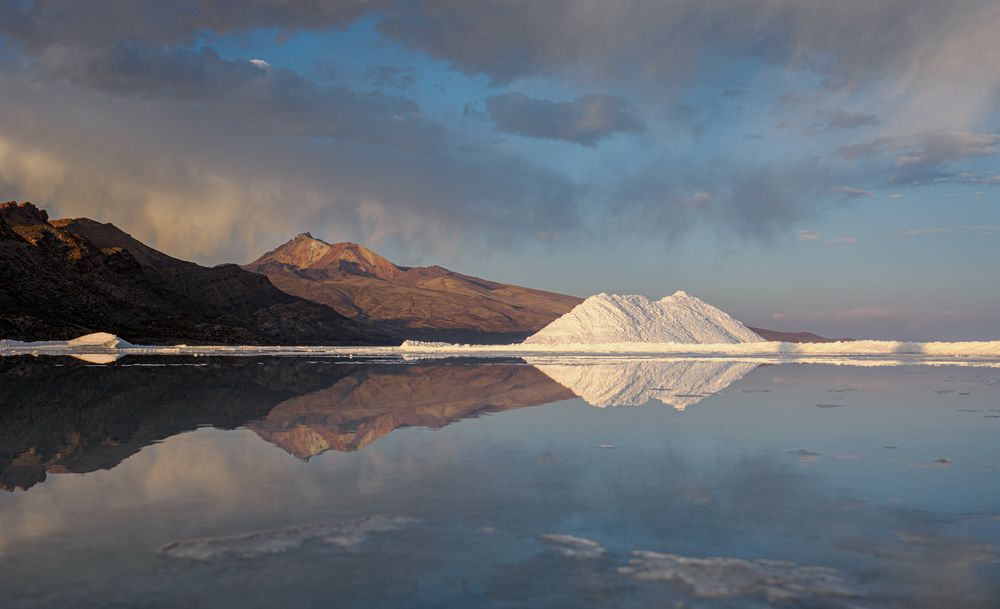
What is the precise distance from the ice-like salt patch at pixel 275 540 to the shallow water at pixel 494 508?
3 centimetres

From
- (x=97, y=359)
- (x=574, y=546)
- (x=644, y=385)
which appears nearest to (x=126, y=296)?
(x=97, y=359)

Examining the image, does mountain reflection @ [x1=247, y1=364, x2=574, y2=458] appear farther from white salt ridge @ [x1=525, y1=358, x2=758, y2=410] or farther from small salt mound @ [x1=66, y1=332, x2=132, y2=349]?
small salt mound @ [x1=66, y1=332, x2=132, y2=349]

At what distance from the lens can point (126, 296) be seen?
106375 millimetres

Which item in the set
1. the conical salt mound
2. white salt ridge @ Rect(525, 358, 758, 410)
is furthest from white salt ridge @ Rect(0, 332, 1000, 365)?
white salt ridge @ Rect(525, 358, 758, 410)

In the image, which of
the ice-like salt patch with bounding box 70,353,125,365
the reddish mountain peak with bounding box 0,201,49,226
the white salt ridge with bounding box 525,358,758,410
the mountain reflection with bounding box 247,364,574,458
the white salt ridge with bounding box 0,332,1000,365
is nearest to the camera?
the mountain reflection with bounding box 247,364,574,458

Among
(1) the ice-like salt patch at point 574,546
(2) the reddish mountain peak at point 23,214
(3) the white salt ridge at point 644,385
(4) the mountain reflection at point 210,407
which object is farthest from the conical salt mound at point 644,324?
(2) the reddish mountain peak at point 23,214

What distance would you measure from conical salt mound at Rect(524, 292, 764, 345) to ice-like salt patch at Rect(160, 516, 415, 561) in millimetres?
72640

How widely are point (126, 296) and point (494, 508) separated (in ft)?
368

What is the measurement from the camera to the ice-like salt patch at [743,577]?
548 cm

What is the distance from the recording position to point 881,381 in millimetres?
29422

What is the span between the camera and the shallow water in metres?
5.59

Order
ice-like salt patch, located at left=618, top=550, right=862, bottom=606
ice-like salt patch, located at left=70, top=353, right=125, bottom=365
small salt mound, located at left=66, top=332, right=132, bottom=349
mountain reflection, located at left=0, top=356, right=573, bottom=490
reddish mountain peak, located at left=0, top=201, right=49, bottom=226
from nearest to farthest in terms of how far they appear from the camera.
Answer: ice-like salt patch, located at left=618, top=550, right=862, bottom=606 → mountain reflection, located at left=0, top=356, right=573, bottom=490 → ice-like salt patch, located at left=70, top=353, right=125, bottom=365 → small salt mound, located at left=66, top=332, right=132, bottom=349 → reddish mountain peak, located at left=0, top=201, right=49, bottom=226

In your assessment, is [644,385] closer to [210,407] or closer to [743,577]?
[210,407]

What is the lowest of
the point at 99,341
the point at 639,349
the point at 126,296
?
the point at 99,341
